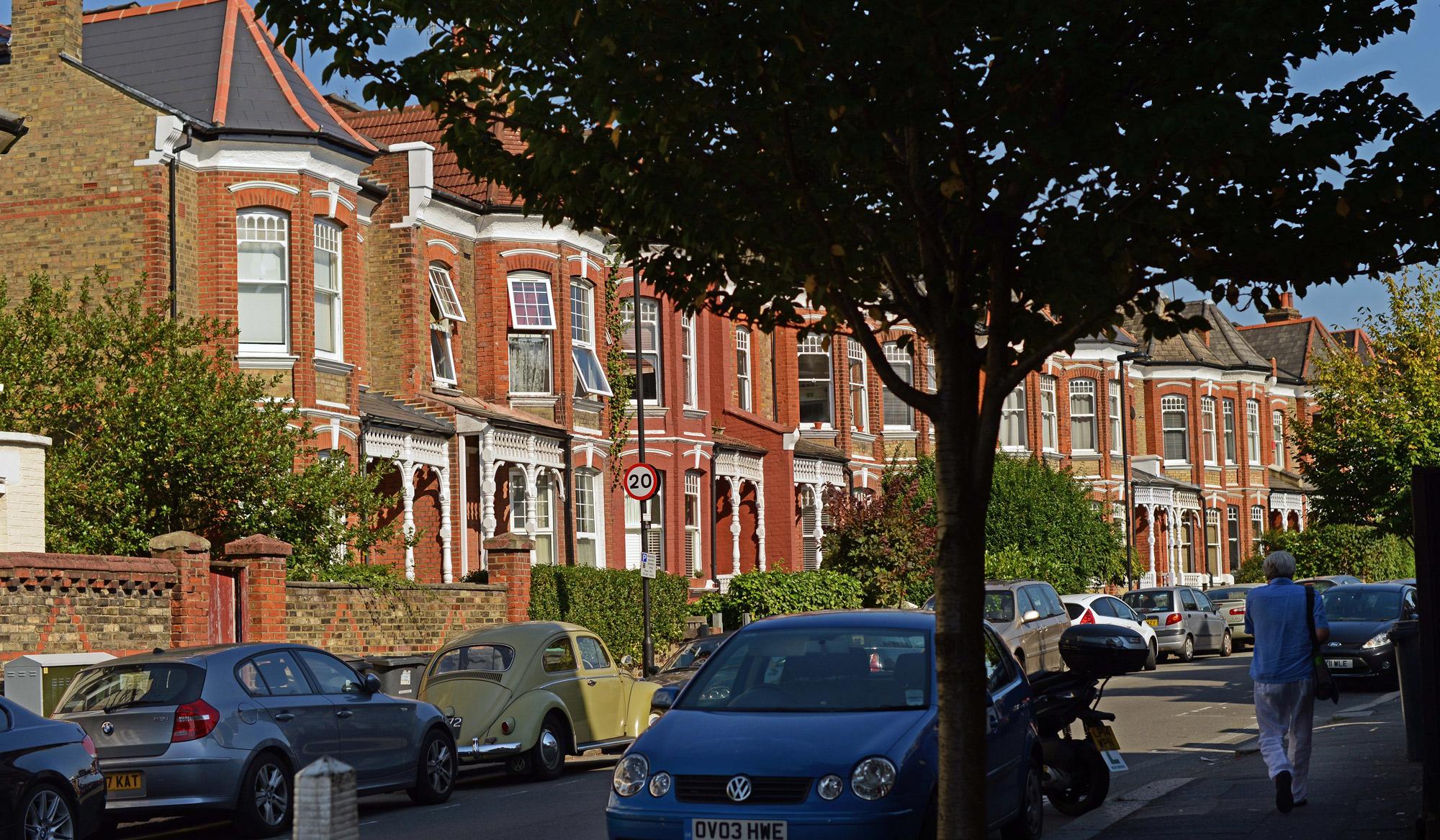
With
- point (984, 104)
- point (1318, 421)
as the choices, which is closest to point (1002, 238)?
point (984, 104)

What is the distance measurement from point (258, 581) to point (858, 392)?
90.1ft

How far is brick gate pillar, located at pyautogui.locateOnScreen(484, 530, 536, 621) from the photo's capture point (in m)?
27.7

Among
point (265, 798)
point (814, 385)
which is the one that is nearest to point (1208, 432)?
point (814, 385)

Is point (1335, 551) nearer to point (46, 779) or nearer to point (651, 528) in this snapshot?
point (651, 528)

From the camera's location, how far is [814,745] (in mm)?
8594

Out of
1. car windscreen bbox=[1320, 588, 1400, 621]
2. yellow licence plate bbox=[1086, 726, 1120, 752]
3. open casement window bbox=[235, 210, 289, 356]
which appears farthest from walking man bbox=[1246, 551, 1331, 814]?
open casement window bbox=[235, 210, 289, 356]

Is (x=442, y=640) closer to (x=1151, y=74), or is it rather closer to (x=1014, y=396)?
(x=1151, y=74)

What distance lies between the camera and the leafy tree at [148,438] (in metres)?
21.5

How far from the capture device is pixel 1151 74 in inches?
310

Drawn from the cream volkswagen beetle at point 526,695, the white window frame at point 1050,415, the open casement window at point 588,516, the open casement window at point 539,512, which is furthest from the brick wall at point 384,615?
the white window frame at point 1050,415

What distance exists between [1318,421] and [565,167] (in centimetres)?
2938

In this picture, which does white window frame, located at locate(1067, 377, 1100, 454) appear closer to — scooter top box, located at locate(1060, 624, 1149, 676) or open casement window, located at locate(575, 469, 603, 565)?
open casement window, located at locate(575, 469, 603, 565)

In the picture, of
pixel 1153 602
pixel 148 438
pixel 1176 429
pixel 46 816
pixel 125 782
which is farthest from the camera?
pixel 1176 429

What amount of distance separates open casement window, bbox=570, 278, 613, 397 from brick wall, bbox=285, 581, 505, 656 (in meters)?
8.11
